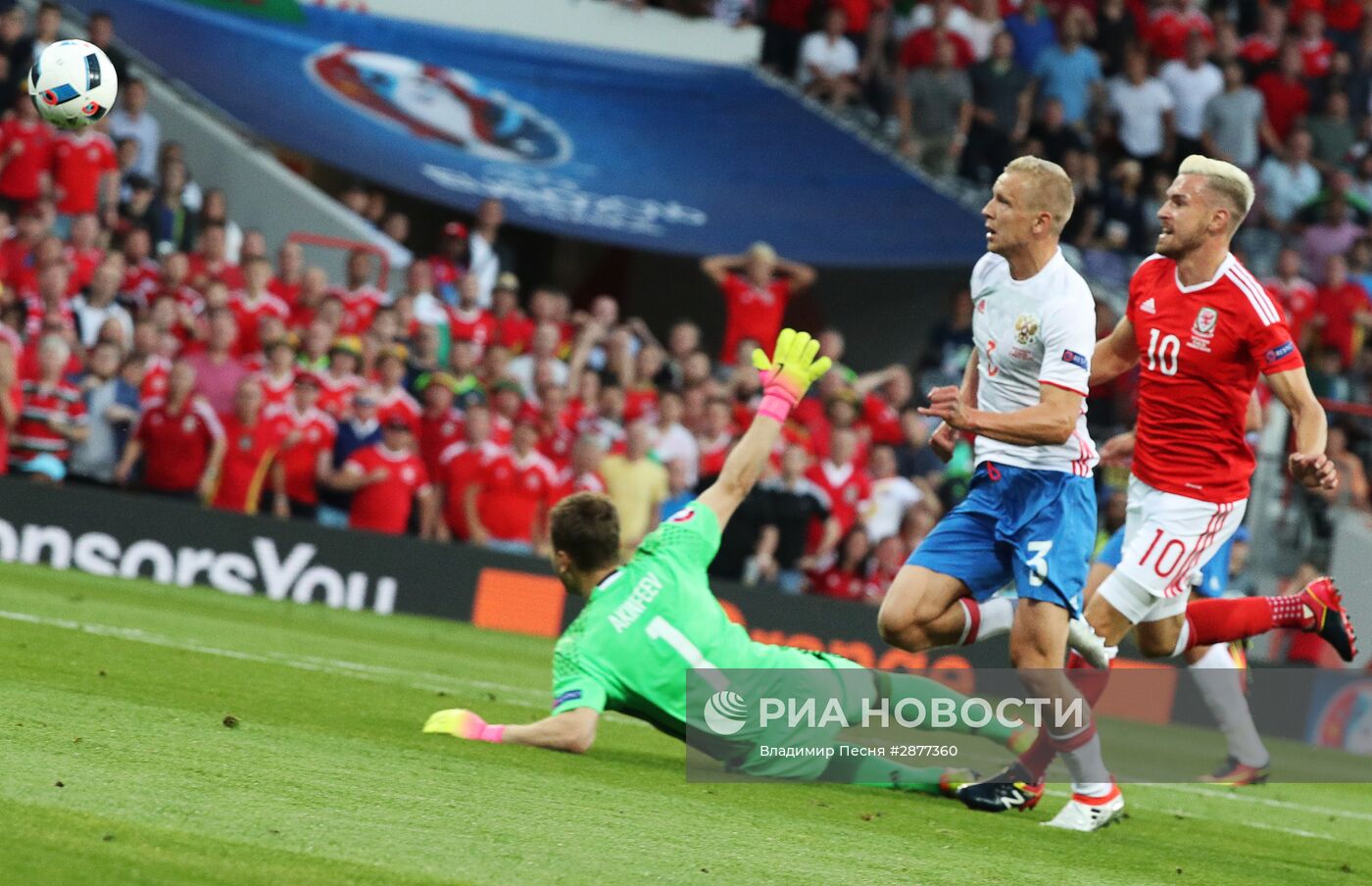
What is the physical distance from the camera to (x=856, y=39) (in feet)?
70.4

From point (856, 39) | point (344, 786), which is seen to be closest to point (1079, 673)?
point (344, 786)

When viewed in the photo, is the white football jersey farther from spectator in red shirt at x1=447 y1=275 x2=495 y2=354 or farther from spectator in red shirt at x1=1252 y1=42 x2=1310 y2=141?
spectator in red shirt at x1=1252 y1=42 x2=1310 y2=141

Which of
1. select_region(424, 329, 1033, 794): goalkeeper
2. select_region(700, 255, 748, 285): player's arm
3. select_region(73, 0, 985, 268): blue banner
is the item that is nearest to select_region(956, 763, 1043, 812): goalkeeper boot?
select_region(424, 329, 1033, 794): goalkeeper

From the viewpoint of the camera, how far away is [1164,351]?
26.7 ft

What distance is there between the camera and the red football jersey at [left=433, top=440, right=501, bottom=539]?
16.3 meters

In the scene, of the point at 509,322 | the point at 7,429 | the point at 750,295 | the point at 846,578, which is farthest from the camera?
the point at 750,295

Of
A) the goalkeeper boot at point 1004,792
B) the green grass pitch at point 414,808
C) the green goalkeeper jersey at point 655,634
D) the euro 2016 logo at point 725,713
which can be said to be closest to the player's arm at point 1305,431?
the green grass pitch at point 414,808

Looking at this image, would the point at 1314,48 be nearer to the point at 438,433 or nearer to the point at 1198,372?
the point at 438,433

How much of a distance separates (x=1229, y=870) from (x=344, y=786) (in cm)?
315

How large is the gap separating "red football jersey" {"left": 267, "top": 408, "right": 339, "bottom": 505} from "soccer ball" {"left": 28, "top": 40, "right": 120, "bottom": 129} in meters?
4.50

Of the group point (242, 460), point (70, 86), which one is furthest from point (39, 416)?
Result: point (70, 86)

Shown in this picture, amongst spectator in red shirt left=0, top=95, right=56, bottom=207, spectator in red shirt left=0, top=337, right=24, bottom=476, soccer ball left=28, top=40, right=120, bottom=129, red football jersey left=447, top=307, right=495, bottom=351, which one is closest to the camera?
soccer ball left=28, top=40, right=120, bottom=129

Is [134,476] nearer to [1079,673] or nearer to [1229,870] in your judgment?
[1079,673]

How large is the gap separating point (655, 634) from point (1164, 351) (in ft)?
8.10
